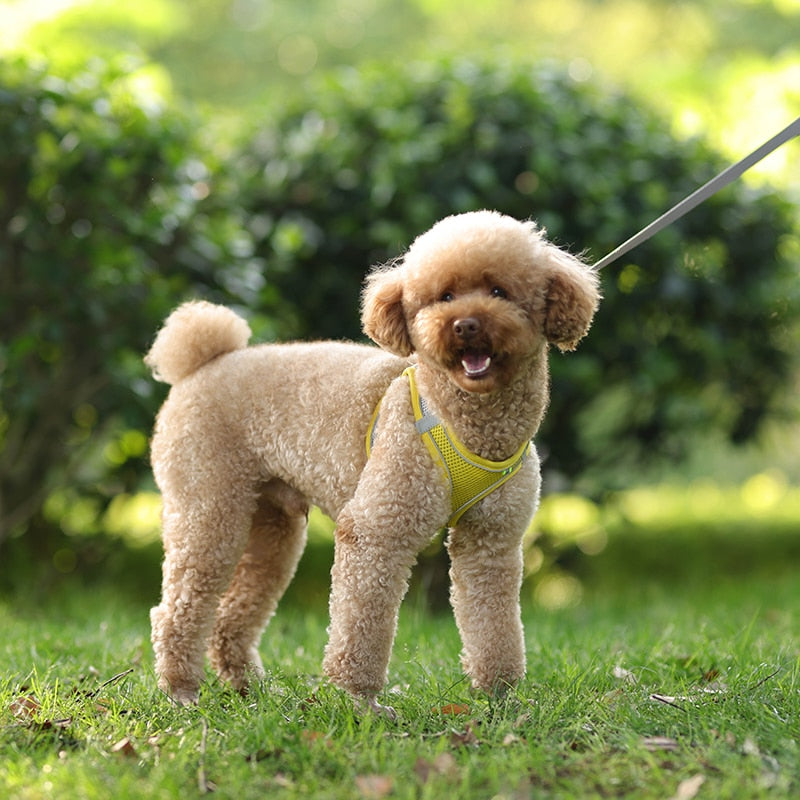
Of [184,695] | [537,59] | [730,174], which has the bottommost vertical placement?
[184,695]

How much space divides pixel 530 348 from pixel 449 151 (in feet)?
8.53

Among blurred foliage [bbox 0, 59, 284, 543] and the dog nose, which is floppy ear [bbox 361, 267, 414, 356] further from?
blurred foliage [bbox 0, 59, 284, 543]

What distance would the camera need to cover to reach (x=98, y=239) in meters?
4.83

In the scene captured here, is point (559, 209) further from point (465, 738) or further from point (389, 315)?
point (465, 738)

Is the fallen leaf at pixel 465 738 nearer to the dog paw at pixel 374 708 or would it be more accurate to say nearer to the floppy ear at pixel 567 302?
the dog paw at pixel 374 708

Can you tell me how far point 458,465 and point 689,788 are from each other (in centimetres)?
102

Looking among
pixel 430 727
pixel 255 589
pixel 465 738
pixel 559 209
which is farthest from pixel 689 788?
pixel 559 209

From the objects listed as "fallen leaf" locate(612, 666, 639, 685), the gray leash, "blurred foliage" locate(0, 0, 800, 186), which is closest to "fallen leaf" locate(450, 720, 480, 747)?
"fallen leaf" locate(612, 666, 639, 685)

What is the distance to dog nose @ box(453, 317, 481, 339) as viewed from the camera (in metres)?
2.61

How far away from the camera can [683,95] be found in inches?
369

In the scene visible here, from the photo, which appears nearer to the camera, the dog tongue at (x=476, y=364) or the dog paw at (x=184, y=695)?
→ the dog tongue at (x=476, y=364)

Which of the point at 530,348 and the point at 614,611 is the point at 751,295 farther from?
the point at 530,348

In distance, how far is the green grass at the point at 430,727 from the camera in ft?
7.82

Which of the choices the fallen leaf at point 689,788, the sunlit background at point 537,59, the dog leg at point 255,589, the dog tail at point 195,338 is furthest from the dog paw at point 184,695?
the sunlit background at point 537,59
